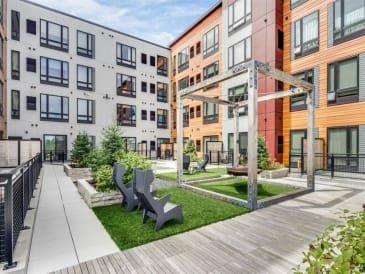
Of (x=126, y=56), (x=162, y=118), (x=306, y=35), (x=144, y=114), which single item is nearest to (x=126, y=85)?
(x=126, y=56)

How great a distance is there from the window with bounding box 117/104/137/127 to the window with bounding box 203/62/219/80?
406 inches

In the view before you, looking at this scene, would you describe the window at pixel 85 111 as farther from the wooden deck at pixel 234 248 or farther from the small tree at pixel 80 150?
the wooden deck at pixel 234 248

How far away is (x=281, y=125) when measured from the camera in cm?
1652

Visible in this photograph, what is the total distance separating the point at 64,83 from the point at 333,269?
A: 88.7ft

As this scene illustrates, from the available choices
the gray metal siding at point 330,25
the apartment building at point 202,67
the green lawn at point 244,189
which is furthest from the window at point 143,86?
the green lawn at point 244,189

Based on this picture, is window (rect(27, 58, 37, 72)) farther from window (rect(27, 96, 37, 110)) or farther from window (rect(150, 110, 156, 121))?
window (rect(150, 110, 156, 121))

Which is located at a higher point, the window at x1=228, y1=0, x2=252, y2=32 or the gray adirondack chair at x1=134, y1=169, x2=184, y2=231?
the window at x1=228, y1=0, x2=252, y2=32

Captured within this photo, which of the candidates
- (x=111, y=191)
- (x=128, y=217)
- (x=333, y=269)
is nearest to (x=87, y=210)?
(x=111, y=191)

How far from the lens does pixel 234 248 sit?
4.12 m

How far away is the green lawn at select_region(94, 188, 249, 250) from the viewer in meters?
4.51

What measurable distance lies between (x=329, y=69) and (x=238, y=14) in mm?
9397

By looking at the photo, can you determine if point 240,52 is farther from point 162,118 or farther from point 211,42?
point 162,118

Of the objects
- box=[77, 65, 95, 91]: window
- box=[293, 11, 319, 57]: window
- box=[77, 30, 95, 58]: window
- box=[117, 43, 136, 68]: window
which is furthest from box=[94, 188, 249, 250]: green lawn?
box=[117, 43, 136, 68]: window

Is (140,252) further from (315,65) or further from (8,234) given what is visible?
(315,65)
